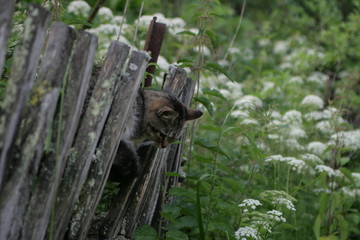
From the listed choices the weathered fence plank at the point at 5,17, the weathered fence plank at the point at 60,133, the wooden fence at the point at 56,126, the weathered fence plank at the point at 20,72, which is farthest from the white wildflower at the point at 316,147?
the weathered fence plank at the point at 5,17

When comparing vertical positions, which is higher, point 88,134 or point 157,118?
point 157,118

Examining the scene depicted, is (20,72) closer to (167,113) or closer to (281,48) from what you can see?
(167,113)

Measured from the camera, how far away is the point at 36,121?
1886 millimetres

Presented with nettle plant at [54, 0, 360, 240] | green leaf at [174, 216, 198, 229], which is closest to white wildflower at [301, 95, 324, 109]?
nettle plant at [54, 0, 360, 240]

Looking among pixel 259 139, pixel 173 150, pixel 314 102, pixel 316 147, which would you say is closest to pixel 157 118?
pixel 173 150

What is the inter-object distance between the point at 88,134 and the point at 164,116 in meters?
0.98

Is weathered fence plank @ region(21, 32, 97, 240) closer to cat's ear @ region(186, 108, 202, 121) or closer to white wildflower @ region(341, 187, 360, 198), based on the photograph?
cat's ear @ region(186, 108, 202, 121)

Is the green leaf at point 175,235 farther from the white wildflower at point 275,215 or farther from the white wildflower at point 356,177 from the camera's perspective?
the white wildflower at point 356,177

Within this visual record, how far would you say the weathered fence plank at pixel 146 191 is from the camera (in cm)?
262

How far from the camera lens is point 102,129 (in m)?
2.21

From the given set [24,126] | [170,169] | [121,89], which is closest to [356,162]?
[170,169]

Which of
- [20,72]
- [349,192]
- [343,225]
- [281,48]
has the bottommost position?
[343,225]

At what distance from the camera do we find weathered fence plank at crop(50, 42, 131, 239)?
6.85 feet

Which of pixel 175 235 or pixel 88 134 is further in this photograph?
pixel 175 235
